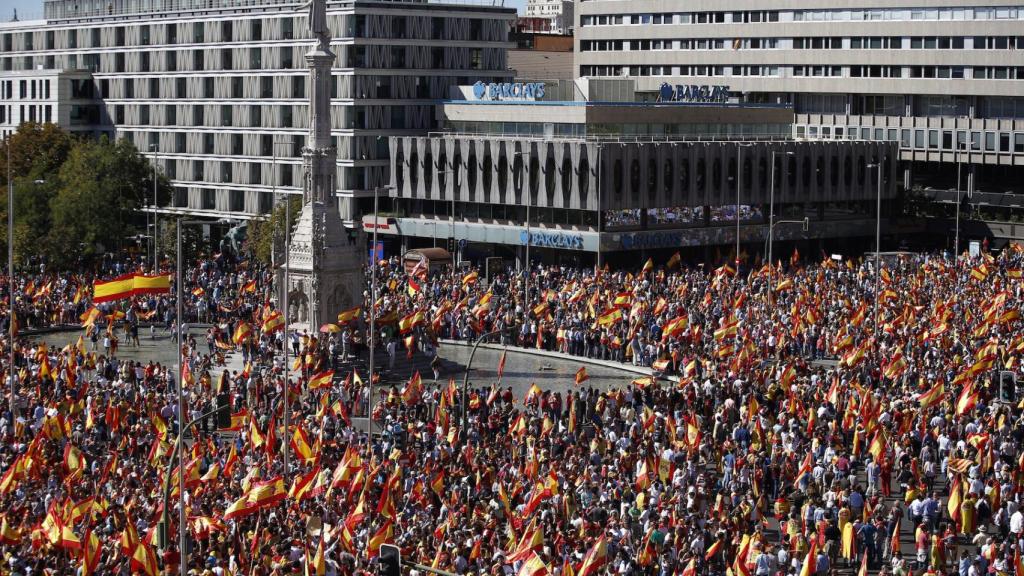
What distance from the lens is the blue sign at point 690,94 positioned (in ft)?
323

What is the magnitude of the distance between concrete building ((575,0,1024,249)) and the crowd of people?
161 feet

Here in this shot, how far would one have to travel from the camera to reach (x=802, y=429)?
145ft

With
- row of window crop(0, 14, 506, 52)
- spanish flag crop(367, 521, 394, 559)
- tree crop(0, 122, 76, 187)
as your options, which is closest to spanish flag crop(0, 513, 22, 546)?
spanish flag crop(367, 521, 394, 559)

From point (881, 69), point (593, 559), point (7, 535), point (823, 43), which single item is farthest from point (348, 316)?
point (823, 43)

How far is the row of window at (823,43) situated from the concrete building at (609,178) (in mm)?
14098

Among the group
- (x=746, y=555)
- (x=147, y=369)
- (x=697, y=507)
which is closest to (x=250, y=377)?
(x=147, y=369)

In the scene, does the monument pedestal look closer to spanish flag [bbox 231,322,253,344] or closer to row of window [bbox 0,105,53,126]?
spanish flag [bbox 231,322,253,344]

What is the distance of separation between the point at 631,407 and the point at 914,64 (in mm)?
74344

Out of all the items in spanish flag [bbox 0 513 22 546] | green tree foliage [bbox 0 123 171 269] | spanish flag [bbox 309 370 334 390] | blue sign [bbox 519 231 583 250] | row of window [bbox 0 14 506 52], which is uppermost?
row of window [bbox 0 14 506 52]

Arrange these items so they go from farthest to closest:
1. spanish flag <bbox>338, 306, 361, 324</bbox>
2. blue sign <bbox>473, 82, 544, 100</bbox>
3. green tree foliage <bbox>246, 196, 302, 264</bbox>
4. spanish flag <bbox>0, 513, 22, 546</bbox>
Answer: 1. blue sign <bbox>473, 82, 544, 100</bbox>
2. green tree foliage <bbox>246, 196, 302, 264</bbox>
3. spanish flag <bbox>338, 306, 361, 324</bbox>
4. spanish flag <bbox>0, 513, 22, 546</bbox>

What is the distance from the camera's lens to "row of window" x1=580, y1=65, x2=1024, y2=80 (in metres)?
114

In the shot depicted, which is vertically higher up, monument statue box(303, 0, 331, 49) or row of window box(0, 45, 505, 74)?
row of window box(0, 45, 505, 74)

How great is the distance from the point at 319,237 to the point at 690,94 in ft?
140

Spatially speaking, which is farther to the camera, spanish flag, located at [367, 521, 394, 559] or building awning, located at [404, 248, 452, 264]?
building awning, located at [404, 248, 452, 264]
